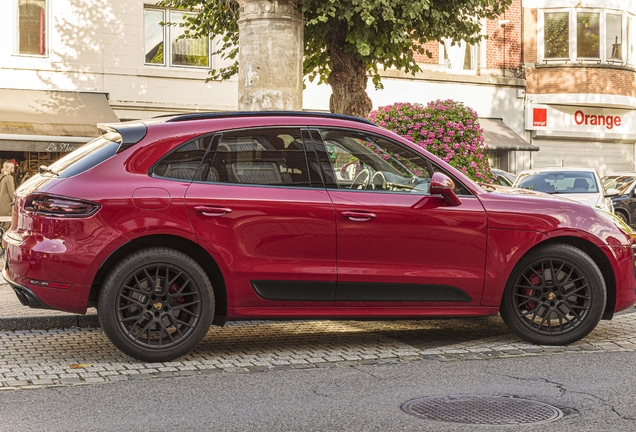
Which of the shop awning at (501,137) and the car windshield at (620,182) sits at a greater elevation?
the shop awning at (501,137)

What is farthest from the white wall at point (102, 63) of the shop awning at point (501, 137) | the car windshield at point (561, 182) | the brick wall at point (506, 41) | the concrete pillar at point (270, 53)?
the concrete pillar at point (270, 53)

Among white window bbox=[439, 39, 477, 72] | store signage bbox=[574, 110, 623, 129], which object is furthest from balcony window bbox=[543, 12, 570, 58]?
white window bbox=[439, 39, 477, 72]

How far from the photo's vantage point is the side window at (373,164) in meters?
7.33

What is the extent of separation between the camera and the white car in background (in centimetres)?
1669

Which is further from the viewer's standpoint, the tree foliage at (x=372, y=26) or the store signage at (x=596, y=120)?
the store signage at (x=596, y=120)

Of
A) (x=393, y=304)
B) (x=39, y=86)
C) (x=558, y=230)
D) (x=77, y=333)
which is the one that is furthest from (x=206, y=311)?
(x=39, y=86)

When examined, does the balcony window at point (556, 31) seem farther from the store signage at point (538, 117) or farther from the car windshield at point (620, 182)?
the car windshield at point (620, 182)

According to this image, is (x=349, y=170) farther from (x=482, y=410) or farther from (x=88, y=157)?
(x=482, y=410)

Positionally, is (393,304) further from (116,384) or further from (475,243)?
(116,384)

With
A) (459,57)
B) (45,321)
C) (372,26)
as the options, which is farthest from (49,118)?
(45,321)

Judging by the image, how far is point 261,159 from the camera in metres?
7.21

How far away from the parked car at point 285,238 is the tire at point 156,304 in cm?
1

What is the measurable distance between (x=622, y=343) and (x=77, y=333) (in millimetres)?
4484

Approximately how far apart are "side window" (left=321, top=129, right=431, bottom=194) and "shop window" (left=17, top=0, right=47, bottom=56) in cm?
1680
